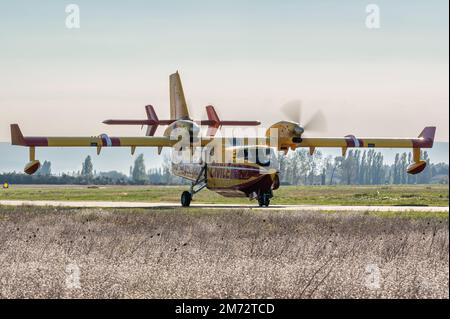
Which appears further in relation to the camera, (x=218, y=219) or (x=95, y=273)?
(x=218, y=219)

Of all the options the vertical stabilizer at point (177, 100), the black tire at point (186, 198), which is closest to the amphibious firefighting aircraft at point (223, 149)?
the black tire at point (186, 198)

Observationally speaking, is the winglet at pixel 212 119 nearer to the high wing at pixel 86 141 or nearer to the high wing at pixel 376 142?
the high wing at pixel 86 141

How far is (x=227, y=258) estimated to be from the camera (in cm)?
1762

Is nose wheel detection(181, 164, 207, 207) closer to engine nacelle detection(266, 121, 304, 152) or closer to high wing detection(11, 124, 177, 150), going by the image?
high wing detection(11, 124, 177, 150)

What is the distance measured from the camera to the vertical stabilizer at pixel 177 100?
157 feet

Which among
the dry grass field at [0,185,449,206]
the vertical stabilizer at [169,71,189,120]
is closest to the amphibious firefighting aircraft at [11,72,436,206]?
the vertical stabilizer at [169,71,189,120]

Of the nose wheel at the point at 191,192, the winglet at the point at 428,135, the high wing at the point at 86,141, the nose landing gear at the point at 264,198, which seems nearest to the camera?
the nose landing gear at the point at 264,198

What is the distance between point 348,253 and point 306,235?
4685 mm

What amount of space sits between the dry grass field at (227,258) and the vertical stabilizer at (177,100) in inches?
783

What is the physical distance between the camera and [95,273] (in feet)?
50.5

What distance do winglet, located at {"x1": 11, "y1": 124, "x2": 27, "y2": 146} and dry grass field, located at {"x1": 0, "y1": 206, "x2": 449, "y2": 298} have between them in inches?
491
